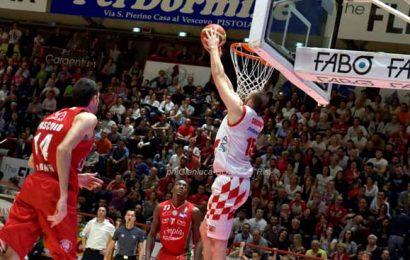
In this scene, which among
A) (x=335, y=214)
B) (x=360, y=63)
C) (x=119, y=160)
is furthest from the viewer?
(x=119, y=160)

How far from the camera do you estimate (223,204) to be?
22.0ft

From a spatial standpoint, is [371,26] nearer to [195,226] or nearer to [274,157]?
[274,157]

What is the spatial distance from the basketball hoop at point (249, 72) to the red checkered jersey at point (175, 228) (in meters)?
1.67

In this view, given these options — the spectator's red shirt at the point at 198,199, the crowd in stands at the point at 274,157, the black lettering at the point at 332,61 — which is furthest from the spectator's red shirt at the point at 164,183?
the black lettering at the point at 332,61

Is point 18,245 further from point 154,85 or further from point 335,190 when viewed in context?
point 154,85

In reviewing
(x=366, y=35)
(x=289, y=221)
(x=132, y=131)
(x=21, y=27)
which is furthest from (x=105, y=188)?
(x=21, y=27)

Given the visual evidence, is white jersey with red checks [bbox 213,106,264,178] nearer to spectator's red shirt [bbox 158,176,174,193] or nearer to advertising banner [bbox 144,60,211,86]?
spectator's red shirt [bbox 158,176,174,193]

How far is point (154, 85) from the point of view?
2117 cm

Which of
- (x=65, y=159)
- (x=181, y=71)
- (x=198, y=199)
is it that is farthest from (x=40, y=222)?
(x=181, y=71)

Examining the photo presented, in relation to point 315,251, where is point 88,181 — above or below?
above

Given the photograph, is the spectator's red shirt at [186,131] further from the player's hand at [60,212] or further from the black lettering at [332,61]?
the player's hand at [60,212]

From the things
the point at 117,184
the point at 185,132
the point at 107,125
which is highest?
the point at 185,132

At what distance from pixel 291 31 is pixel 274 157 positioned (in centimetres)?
827

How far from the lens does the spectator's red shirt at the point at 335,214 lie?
45.8 feet
